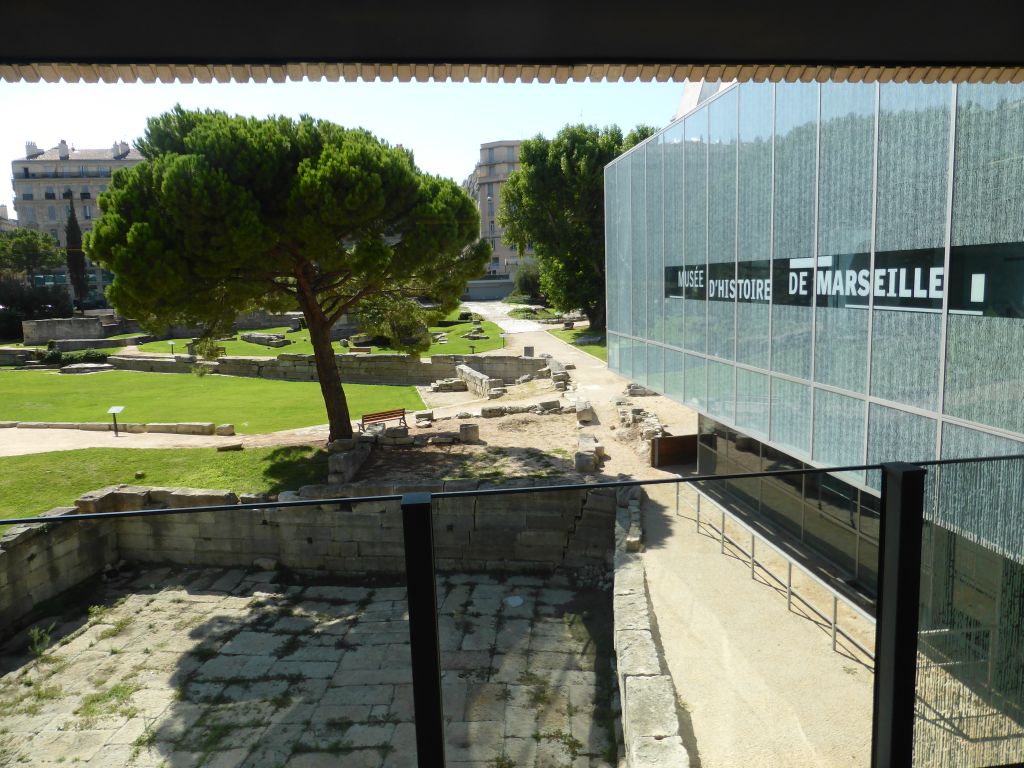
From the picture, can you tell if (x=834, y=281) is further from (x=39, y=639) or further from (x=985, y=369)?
(x=39, y=639)

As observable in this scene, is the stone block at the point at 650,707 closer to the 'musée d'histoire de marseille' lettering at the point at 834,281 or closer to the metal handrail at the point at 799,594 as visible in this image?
the metal handrail at the point at 799,594

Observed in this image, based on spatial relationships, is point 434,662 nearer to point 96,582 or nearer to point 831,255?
point 831,255

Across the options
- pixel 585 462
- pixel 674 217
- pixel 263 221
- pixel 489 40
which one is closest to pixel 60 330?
pixel 263 221

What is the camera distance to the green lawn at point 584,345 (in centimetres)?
3092

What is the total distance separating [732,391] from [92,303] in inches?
2505

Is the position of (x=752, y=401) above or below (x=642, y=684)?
above

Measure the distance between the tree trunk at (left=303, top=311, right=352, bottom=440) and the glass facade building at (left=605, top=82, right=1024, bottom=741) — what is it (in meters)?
7.55

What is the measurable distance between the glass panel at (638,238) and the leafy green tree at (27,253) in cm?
5544

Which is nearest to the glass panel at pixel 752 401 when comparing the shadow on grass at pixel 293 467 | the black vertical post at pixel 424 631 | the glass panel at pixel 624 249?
the glass panel at pixel 624 249

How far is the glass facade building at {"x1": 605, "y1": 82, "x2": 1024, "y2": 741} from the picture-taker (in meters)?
5.27

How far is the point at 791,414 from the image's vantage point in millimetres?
8352

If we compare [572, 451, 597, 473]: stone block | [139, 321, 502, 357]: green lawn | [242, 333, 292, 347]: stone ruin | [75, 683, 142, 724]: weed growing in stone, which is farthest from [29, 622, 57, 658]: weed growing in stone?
[242, 333, 292, 347]: stone ruin

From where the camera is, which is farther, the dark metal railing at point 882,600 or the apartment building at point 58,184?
the apartment building at point 58,184

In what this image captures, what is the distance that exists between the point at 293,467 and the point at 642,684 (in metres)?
10.6
